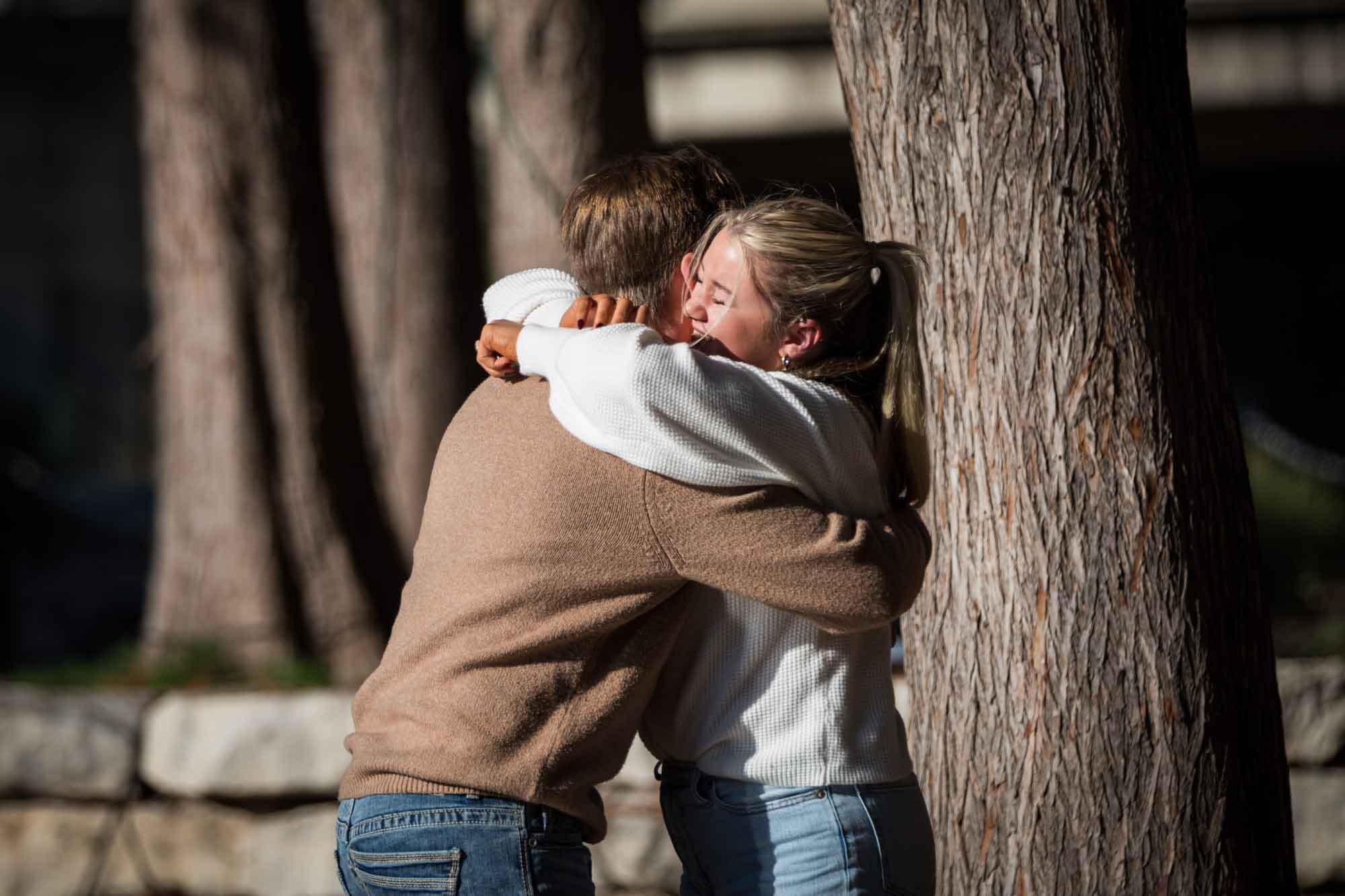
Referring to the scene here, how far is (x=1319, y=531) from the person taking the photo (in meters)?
8.64

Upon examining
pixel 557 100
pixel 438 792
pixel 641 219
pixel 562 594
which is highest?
pixel 557 100

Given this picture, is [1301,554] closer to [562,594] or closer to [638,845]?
[638,845]

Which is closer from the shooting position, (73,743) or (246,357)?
(73,743)

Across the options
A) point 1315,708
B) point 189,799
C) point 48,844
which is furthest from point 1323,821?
point 48,844

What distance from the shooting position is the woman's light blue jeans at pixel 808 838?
1.93 meters

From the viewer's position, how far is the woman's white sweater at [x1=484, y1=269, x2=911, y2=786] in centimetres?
181

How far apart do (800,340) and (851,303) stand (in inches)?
3.7

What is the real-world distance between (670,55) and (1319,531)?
16.7ft

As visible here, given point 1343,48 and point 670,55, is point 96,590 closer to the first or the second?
point 670,55

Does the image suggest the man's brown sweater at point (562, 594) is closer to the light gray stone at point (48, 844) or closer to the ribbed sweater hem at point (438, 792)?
the ribbed sweater hem at point (438, 792)

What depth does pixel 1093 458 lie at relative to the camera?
2402 mm

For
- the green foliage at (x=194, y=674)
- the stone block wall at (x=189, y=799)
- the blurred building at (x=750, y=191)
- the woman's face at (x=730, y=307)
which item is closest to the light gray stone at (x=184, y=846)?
the stone block wall at (x=189, y=799)

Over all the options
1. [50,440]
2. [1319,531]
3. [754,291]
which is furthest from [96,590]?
[1319,531]

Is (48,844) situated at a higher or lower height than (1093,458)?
lower
